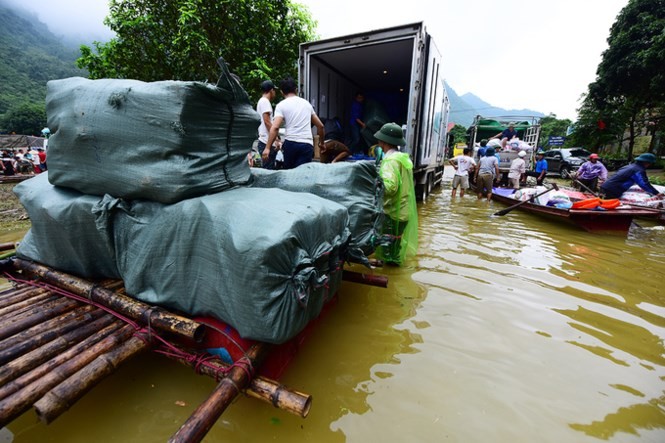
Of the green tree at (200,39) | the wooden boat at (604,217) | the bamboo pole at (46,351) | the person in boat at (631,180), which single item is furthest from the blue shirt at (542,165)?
the bamboo pole at (46,351)

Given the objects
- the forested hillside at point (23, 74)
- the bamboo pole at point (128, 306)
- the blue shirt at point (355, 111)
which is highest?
the forested hillside at point (23, 74)

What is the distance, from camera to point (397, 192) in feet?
9.21

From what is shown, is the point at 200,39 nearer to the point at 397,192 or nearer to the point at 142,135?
the point at 397,192

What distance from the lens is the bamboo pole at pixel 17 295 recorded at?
1.64 metres

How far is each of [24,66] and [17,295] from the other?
88.9 m

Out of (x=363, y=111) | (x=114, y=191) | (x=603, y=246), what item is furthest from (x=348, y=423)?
(x=363, y=111)

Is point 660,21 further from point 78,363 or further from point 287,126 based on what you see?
point 78,363

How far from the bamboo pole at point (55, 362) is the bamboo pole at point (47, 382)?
3 centimetres

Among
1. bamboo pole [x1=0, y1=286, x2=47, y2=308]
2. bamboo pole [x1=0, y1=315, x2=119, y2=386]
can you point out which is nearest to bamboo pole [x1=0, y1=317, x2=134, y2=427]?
bamboo pole [x1=0, y1=315, x2=119, y2=386]

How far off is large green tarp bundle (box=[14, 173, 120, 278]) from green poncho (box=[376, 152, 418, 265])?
2.04 metres

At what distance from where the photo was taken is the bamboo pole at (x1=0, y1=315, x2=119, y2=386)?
114 centimetres

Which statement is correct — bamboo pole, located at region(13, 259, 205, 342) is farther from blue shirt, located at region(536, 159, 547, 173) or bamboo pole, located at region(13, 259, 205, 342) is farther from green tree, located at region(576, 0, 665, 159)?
green tree, located at region(576, 0, 665, 159)

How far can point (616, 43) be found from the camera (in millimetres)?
15422

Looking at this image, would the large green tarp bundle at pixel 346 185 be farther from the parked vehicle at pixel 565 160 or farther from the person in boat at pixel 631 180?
the parked vehicle at pixel 565 160
